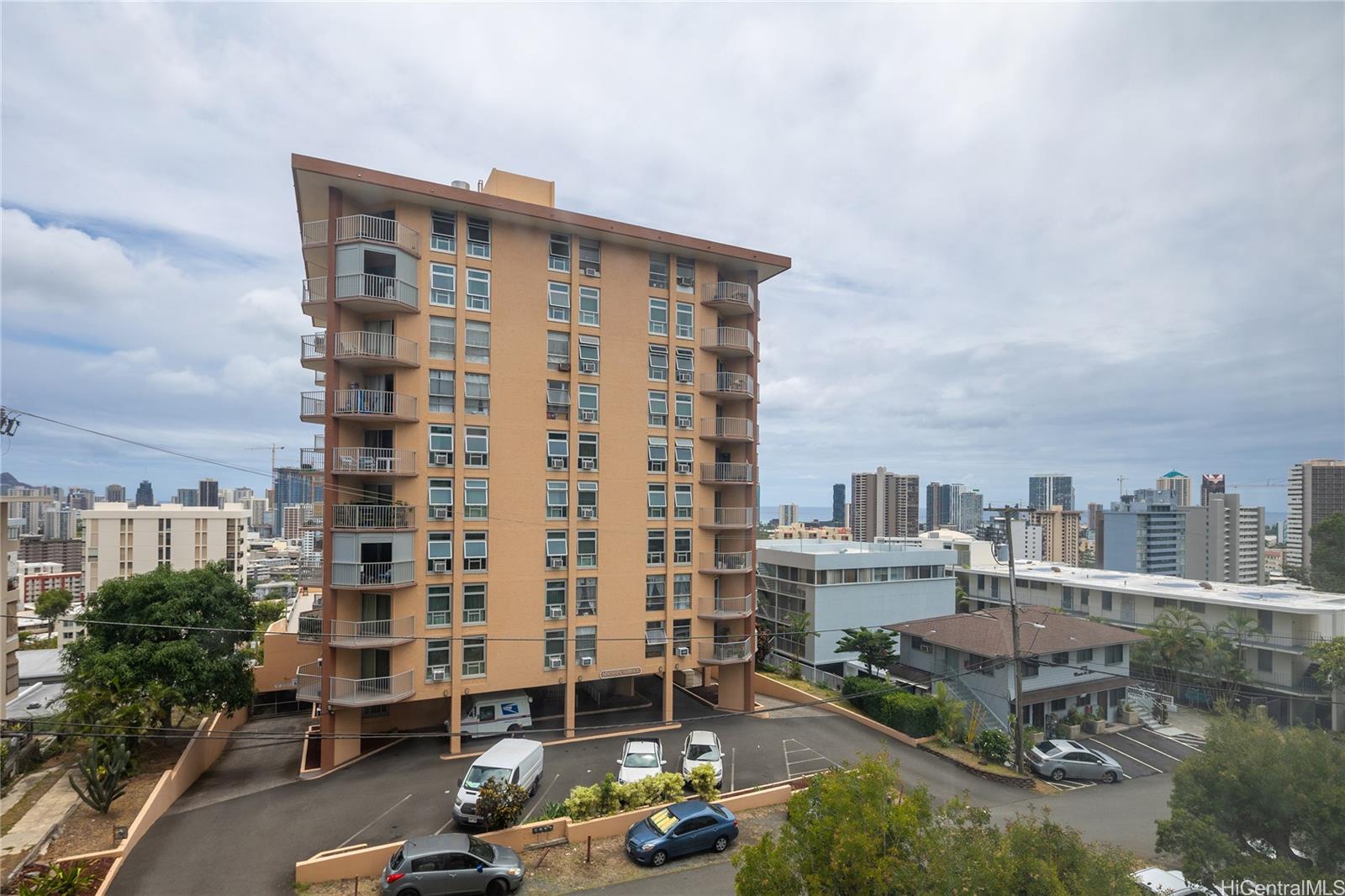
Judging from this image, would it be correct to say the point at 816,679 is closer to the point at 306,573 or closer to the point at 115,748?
the point at 306,573

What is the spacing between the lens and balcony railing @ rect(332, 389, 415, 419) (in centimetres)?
2338

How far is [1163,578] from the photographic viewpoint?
50469 millimetres

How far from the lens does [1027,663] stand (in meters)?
29.0

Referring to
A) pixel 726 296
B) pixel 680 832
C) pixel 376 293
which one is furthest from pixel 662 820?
pixel 726 296

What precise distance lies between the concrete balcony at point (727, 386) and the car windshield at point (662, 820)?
694 inches

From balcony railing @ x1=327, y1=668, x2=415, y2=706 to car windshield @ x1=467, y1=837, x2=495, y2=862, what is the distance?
8938 mm

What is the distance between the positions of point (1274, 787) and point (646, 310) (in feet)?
79.9

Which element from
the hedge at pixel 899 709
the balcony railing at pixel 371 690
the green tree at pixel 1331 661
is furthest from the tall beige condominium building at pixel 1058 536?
the balcony railing at pixel 371 690

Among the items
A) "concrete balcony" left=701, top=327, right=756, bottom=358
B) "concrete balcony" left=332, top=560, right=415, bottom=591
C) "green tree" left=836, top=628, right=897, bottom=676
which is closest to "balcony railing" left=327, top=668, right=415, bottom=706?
"concrete balcony" left=332, top=560, right=415, bottom=591

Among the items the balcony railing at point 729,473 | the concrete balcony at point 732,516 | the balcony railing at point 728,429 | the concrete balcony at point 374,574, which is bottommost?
the concrete balcony at point 374,574

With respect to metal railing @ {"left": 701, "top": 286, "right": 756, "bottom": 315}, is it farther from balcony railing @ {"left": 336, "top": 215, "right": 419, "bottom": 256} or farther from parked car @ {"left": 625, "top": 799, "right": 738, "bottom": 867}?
parked car @ {"left": 625, "top": 799, "right": 738, "bottom": 867}

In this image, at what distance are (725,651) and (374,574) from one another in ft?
50.2

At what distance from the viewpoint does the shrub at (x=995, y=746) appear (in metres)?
24.4

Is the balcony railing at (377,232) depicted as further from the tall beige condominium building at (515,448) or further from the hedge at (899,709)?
the hedge at (899,709)
